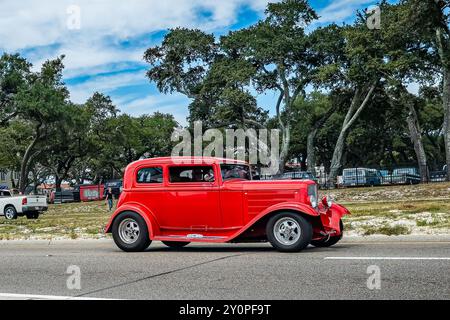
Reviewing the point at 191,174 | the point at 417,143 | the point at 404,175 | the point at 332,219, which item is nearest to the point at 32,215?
the point at 191,174

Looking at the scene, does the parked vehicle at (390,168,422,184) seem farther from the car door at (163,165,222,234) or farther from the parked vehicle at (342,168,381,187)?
the car door at (163,165,222,234)

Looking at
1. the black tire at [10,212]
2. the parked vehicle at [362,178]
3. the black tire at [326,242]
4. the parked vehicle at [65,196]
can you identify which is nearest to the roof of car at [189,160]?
the black tire at [326,242]

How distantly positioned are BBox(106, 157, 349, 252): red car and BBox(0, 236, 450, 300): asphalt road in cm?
35

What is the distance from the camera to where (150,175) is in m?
11.5

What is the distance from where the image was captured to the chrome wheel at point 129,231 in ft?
37.3

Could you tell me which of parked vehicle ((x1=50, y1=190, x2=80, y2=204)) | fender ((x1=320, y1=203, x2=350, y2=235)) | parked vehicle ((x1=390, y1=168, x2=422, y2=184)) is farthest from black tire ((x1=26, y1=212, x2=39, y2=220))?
parked vehicle ((x1=390, y1=168, x2=422, y2=184))

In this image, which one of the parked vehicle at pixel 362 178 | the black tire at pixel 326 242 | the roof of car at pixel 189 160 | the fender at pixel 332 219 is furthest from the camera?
the parked vehicle at pixel 362 178

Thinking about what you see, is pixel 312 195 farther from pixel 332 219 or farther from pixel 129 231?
pixel 129 231

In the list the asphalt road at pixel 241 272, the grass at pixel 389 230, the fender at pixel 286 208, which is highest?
the fender at pixel 286 208

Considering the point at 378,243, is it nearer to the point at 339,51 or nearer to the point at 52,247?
the point at 52,247

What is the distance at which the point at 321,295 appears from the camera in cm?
644

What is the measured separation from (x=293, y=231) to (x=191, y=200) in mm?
2112

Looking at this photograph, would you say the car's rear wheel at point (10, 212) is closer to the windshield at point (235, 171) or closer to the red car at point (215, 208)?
the red car at point (215, 208)

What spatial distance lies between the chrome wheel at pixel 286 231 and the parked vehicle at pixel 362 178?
40.8 meters
